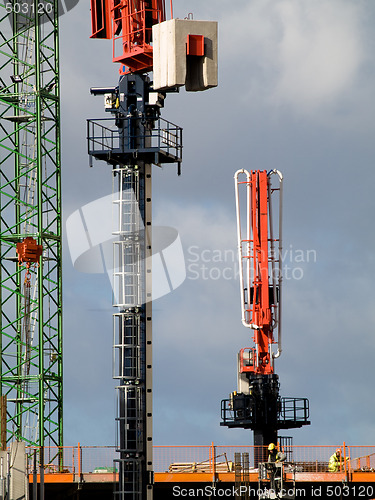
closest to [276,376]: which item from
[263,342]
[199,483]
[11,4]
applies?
[263,342]

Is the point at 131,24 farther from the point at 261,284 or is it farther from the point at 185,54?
the point at 261,284

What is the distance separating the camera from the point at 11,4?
108 m

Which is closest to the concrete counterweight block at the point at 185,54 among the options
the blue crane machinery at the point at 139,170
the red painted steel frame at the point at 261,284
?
the blue crane machinery at the point at 139,170

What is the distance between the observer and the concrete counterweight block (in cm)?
7750

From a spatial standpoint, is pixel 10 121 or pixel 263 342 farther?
pixel 10 121

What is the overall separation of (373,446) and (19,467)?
18.9 metres

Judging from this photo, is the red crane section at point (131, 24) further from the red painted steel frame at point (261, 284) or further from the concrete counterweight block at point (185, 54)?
the red painted steel frame at point (261, 284)

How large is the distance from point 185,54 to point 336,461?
75.1 ft

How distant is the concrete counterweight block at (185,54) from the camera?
77.5 m

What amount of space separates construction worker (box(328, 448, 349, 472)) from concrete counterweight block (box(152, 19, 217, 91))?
20.6m

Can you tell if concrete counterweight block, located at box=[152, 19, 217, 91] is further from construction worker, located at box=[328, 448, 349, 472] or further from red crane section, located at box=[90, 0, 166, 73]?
construction worker, located at box=[328, 448, 349, 472]

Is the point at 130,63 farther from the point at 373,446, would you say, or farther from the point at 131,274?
the point at 373,446

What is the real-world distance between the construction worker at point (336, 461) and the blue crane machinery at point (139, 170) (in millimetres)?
10232

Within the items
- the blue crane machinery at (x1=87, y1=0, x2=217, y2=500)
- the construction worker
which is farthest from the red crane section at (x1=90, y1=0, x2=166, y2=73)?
the construction worker
